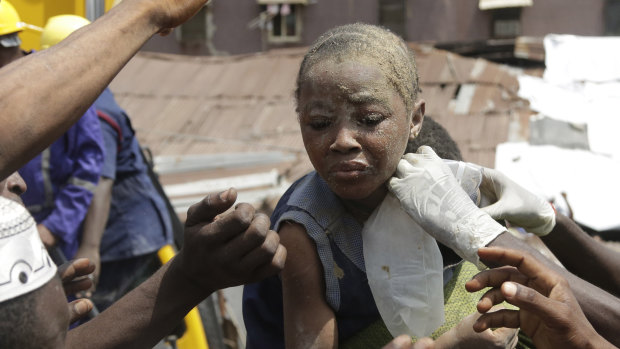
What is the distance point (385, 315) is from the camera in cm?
162

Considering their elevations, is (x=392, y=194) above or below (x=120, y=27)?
below

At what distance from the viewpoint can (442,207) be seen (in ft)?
5.14

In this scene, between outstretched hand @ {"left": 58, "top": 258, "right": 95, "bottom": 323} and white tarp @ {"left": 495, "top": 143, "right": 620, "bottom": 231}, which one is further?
white tarp @ {"left": 495, "top": 143, "right": 620, "bottom": 231}

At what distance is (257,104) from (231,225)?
7.77 m

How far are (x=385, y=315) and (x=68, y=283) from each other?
867mm

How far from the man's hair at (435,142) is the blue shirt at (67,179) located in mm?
1975

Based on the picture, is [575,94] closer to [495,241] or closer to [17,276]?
[495,241]

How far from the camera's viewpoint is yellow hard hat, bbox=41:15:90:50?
391 centimetres

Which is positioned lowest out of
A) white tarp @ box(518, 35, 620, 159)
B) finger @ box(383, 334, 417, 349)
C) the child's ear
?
white tarp @ box(518, 35, 620, 159)

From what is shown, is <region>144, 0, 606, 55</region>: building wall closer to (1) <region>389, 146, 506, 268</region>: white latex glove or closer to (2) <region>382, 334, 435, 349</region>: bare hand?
(1) <region>389, 146, 506, 268</region>: white latex glove

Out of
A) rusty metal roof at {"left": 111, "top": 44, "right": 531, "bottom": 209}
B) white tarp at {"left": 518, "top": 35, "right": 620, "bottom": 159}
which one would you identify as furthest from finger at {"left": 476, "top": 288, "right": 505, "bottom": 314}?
rusty metal roof at {"left": 111, "top": 44, "right": 531, "bottom": 209}

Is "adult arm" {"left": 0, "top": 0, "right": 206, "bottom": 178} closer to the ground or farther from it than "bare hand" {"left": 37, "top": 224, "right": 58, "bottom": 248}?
farther from it

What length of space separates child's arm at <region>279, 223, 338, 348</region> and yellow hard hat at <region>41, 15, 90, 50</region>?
281cm

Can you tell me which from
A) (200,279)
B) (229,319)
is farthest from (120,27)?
(229,319)
